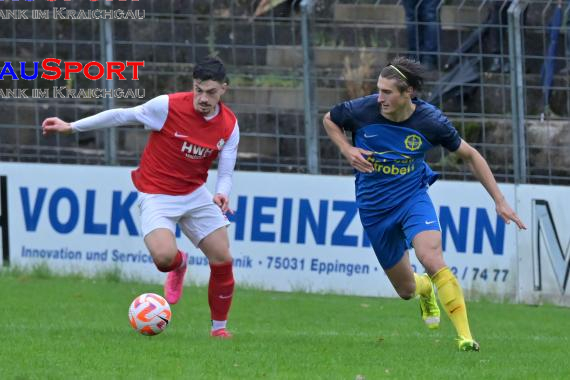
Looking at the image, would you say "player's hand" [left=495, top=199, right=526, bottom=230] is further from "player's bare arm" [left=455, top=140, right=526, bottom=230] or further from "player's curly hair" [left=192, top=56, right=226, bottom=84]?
"player's curly hair" [left=192, top=56, right=226, bottom=84]

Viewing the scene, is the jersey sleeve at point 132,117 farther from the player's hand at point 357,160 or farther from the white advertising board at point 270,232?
the white advertising board at point 270,232

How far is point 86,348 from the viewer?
357 inches

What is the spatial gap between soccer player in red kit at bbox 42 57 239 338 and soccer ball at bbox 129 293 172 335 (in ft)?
1.75

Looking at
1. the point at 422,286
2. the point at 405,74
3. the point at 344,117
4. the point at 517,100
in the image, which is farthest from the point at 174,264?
the point at 517,100

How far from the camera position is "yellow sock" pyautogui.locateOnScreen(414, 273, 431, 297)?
10.6 m

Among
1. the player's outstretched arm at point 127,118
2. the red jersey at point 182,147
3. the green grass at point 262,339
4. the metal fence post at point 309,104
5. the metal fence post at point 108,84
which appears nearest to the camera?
the green grass at point 262,339

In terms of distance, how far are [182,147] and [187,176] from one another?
0.25m

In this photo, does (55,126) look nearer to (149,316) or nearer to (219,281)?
(149,316)

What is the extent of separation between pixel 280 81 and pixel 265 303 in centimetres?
306

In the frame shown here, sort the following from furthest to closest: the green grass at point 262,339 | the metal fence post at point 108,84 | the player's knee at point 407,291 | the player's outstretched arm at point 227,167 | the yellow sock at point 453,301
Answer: the metal fence post at point 108,84 → the player's knee at point 407,291 → the player's outstretched arm at point 227,167 → the yellow sock at point 453,301 → the green grass at point 262,339

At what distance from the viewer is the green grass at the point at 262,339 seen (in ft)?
26.9

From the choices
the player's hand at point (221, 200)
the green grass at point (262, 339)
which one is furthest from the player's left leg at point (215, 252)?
the player's hand at point (221, 200)

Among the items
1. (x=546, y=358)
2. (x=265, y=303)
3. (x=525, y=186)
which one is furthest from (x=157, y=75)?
(x=546, y=358)

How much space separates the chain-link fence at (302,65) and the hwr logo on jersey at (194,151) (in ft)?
16.2
